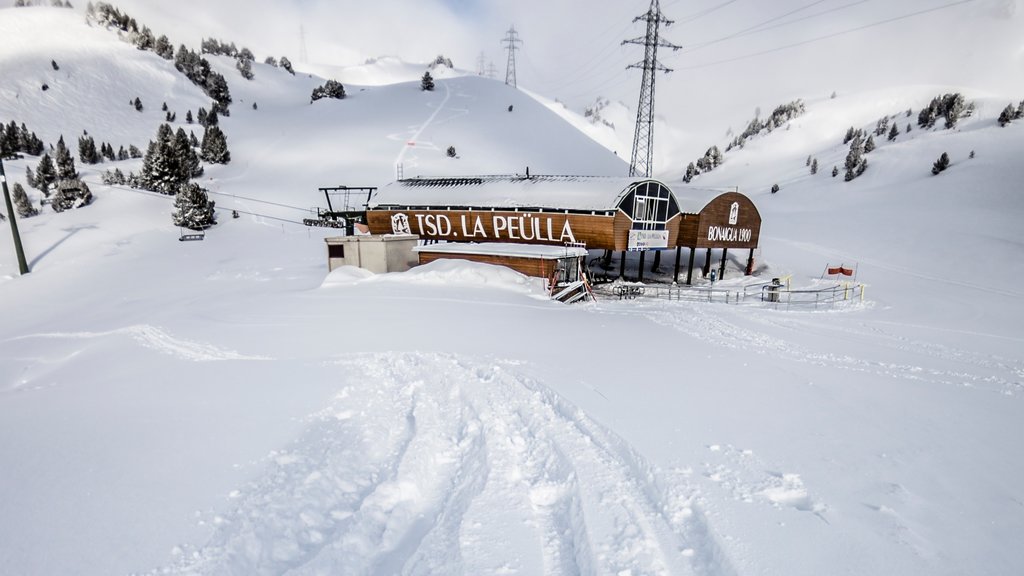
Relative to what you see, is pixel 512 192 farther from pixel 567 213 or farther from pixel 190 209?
pixel 190 209

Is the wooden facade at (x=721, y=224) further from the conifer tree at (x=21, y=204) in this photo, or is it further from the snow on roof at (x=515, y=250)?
the conifer tree at (x=21, y=204)

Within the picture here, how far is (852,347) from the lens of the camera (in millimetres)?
12203

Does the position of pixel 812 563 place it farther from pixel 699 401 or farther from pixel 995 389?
pixel 995 389

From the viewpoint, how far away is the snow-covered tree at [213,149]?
48.9 m

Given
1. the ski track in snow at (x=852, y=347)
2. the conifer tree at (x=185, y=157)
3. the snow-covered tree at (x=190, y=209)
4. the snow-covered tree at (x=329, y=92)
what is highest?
the snow-covered tree at (x=329, y=92)

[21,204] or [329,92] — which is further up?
[329,92]

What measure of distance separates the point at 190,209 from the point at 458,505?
38.5 meters

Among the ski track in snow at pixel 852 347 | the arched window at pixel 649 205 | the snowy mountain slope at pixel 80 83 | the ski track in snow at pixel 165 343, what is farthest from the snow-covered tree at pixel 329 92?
the ski track in snow at pixel 852 347

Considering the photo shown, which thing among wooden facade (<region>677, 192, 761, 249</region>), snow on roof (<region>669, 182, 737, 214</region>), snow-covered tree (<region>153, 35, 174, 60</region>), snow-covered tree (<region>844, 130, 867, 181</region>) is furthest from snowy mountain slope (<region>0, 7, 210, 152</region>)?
snow-covered tree (<region>844, 130, 867, 181</region>)

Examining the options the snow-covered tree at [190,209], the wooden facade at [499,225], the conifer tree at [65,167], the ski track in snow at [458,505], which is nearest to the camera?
the ski track in snow at [458,505]

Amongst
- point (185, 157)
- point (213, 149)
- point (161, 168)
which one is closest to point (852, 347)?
point (161, 168)

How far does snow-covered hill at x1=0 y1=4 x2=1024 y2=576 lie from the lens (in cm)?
416

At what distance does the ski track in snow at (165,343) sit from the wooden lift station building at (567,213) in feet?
51.1

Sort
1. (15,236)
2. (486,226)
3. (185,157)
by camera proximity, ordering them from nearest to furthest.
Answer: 1. (15,236)
2. (486,226)
3. (185,157)
